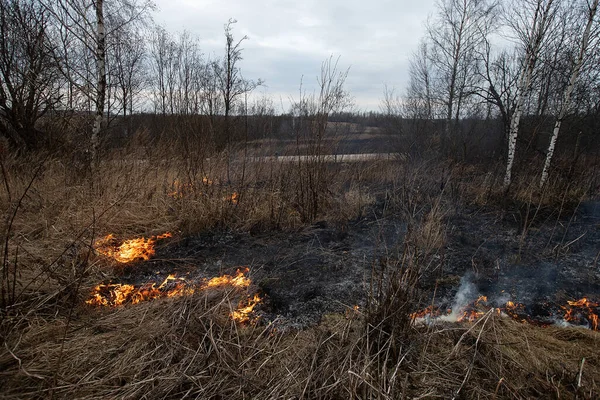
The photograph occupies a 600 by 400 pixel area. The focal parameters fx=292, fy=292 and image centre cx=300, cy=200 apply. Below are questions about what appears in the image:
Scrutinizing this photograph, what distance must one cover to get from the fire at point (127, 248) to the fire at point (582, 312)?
5140 mm

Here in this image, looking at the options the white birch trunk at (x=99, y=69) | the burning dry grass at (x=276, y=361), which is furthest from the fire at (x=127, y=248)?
the white birch trunk at (x=99, y=69)

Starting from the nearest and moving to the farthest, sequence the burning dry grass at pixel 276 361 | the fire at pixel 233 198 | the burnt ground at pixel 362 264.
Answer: the burning dry grass at pixel 276 361 → the burnt ground at pixel 362 264 → the fire at pixel 233 198

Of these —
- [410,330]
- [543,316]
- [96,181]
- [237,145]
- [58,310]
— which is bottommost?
[543,316]

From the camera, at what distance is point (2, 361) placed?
1.83 m

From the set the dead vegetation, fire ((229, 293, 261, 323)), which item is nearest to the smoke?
the dead vegetation

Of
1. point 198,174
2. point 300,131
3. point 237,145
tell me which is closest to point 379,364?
point 300,131

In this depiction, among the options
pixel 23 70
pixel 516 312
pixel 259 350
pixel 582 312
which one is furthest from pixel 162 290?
pixel 23 70

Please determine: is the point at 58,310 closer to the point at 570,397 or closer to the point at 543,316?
the point at 570,397

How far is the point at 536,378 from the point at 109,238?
5.14 metres

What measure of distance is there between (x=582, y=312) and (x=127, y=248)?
579 cm

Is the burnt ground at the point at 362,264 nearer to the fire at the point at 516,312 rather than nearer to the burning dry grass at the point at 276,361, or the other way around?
the fire at the point at 516,312

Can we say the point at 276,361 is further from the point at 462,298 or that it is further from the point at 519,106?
the point at 519,106

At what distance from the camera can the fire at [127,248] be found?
4.07 meters

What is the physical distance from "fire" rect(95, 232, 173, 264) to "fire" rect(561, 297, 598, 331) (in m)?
5.14
